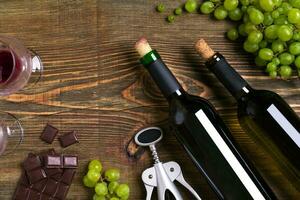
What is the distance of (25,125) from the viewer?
1396 mm

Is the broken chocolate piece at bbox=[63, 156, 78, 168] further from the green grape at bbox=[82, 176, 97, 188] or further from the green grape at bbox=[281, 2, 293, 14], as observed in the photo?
the green grape at bbox=[281, 2, 293, 14]

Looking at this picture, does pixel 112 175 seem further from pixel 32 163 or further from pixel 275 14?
pixel 275 14

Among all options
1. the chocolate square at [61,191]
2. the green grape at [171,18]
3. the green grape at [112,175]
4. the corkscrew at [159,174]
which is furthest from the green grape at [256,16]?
the chocolate square at [61,191]

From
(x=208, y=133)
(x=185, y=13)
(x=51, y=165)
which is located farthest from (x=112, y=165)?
(x=185, y=13)

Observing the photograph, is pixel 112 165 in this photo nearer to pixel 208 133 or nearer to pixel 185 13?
pixel 208 133

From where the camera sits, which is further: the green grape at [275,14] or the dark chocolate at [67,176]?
the dark chocolate at [67,176]

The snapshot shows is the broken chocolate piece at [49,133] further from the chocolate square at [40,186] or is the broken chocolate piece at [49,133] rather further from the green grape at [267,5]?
the green grape at [267,5]

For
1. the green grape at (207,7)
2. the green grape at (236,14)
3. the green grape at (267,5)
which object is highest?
the green grape at (207,7)

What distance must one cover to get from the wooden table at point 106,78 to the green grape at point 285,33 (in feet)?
0.50

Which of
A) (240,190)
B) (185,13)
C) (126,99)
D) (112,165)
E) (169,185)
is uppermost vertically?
(185,13)

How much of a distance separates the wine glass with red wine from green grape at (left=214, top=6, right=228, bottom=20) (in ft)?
1.53

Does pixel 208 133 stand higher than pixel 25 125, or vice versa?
pixel 25 125

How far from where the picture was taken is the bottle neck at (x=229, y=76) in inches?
47.6

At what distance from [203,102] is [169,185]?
218mm
